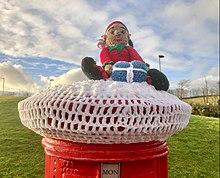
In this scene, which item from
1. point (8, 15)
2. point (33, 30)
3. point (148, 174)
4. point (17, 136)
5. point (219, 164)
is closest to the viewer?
point (148, 174)

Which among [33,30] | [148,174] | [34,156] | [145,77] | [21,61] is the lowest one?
[34,156]

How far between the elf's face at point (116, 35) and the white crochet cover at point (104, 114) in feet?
1.13

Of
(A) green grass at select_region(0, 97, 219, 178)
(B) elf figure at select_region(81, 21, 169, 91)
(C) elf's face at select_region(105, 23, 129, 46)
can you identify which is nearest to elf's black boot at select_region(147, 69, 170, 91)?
(B) elf figure at select_region(81, 21, 169, 91)

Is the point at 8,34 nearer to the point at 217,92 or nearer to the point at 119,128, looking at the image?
the point at 119,128

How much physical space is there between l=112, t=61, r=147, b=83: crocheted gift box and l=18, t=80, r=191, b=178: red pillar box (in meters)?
0.06

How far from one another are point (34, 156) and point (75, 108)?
3.90 ft

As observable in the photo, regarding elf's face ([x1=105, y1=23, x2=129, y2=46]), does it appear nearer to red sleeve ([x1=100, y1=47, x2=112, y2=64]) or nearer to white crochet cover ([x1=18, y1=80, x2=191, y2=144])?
red sleeve ([x1=100, y1=47, x2=112, y2=64])

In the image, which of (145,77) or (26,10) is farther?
(26,10)

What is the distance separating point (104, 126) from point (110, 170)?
0.53 feet

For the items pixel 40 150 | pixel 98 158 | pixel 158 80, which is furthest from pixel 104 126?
pixel 40 150

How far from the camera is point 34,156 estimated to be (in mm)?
1614

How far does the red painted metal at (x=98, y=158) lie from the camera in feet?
2.06

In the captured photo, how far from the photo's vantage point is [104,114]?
0.54 m

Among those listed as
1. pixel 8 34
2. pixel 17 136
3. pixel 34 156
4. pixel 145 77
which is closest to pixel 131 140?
pixel 145 77
